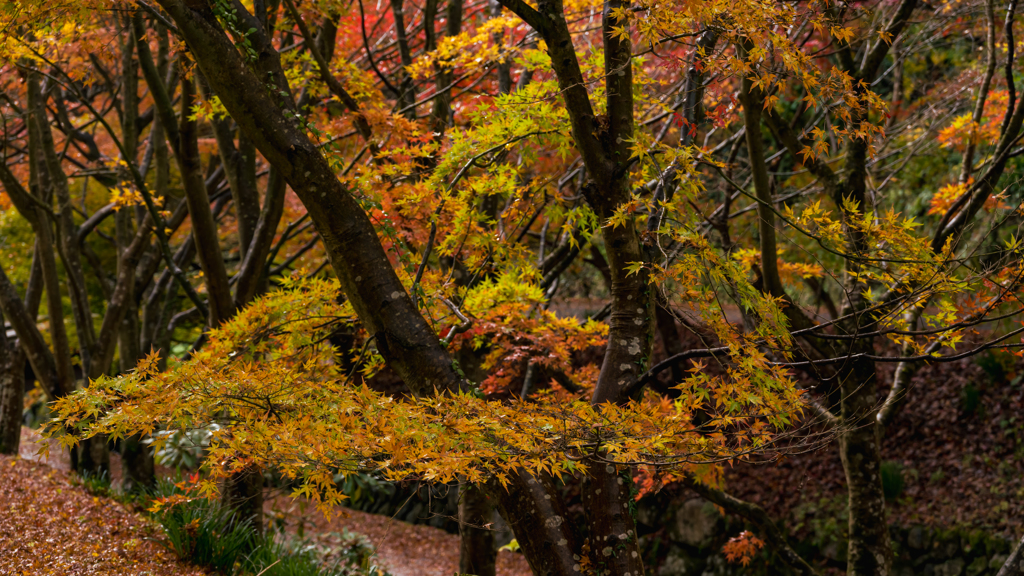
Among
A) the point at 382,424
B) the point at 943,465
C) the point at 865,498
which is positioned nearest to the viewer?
the point at 382,424

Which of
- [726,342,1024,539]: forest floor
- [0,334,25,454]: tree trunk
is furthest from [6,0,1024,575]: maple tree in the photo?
[726,342,1024,539]: forest floor

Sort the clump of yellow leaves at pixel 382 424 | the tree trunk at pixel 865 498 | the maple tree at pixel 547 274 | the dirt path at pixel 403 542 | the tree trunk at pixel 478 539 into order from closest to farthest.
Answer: the clump of yellow leaves at pixel 382 424, the maple tree at pixel 547 274, the tree trunk at pixel 865 498, the tree trunk at pixel 478 539, the dirt path at pixel 403 542

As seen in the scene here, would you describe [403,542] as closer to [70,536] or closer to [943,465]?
[70,536]

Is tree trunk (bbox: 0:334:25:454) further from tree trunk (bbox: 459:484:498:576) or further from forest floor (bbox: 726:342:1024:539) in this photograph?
forest floor (bbox: 726:342:1024:539)

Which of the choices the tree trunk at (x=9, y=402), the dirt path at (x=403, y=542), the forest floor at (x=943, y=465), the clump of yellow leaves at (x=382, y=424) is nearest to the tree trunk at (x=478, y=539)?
the clump of yellow leaves at (x=382, y=424)

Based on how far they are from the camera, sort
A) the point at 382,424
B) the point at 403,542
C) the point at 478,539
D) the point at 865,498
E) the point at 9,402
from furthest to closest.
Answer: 1. the point at 403,542
2. the point at 9,402
3. the point at 478,539
4. the point at 865,498
5. the point at 382,424

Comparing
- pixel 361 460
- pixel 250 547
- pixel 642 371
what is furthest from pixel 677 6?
pixel 250 547

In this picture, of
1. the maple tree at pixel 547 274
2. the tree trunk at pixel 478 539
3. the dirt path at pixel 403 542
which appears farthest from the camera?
the dirt path at pixel 403 542

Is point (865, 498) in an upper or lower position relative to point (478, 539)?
upper

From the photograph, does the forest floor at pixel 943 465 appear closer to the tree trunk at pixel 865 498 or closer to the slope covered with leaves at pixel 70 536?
the tree trunk at pixel 865 498

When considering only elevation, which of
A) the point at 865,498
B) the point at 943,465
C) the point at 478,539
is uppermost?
the point at 865,498

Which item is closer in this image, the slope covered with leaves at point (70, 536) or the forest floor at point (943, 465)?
the slope covered with leaves at point (70, 536)

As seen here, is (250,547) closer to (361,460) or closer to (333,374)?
(333,374)

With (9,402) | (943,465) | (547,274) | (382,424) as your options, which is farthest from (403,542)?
(382,424)
